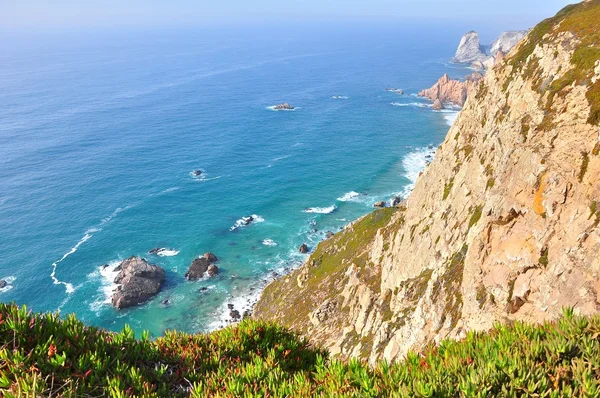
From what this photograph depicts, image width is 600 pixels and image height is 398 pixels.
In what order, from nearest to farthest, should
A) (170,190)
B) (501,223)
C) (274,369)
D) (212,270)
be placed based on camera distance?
(274,369), (501,223), (212,270), (170,190)

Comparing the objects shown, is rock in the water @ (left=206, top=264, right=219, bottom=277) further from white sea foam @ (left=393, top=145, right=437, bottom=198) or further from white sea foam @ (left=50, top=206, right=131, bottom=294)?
white sea foam @ (left=393, top=145, right=437, bottom=198)

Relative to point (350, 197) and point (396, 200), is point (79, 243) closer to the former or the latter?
point (350, 197)

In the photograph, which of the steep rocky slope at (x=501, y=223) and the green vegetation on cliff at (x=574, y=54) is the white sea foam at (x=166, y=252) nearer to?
the steep rocky slope at (x=501, y=223)

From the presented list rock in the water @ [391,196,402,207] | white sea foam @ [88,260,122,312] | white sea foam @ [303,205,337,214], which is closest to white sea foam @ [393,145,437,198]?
rock in the water @ [391,196,402,207]

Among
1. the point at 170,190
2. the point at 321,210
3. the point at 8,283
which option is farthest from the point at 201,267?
the point at 170,190

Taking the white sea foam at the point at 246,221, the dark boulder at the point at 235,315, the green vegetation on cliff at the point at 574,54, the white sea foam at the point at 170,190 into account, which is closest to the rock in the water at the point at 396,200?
the white sea foam at the point at 246,221

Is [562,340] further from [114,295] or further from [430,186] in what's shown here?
[114,295]

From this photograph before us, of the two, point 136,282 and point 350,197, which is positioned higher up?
point 350,197
